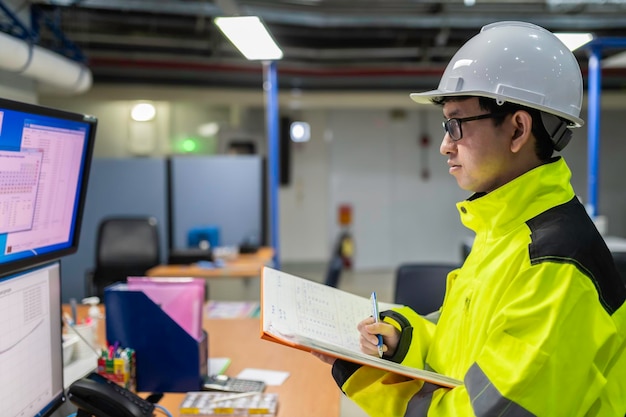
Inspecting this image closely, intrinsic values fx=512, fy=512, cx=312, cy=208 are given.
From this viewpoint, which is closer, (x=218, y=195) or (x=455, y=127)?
(x=455, y=127)

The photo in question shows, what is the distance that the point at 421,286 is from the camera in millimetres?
2619

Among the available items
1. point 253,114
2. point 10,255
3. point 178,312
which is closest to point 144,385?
point 178,312

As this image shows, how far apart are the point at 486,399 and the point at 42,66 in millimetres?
4014

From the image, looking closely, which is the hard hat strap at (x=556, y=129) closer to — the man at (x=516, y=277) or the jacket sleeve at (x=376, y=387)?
the man at (x=516, y=277)

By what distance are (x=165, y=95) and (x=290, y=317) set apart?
5.58m

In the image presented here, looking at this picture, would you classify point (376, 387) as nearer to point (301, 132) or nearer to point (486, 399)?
point (486, 399)

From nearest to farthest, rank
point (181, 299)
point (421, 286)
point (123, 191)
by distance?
point (181, 299)
point (421, 286)
point (123, 191)

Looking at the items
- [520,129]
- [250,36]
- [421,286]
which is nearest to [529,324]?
[520,129]

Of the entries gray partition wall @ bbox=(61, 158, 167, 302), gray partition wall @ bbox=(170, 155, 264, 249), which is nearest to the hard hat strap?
gray partition wall @ bbox=(170, 155, 264, 249)

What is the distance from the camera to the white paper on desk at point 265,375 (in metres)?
1.70

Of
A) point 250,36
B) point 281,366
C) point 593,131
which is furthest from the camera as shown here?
point 593,131

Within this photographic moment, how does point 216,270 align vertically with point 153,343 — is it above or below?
below

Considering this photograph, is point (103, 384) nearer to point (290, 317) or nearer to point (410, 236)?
point (290, 317)

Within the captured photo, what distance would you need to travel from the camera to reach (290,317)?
1.17 meters
